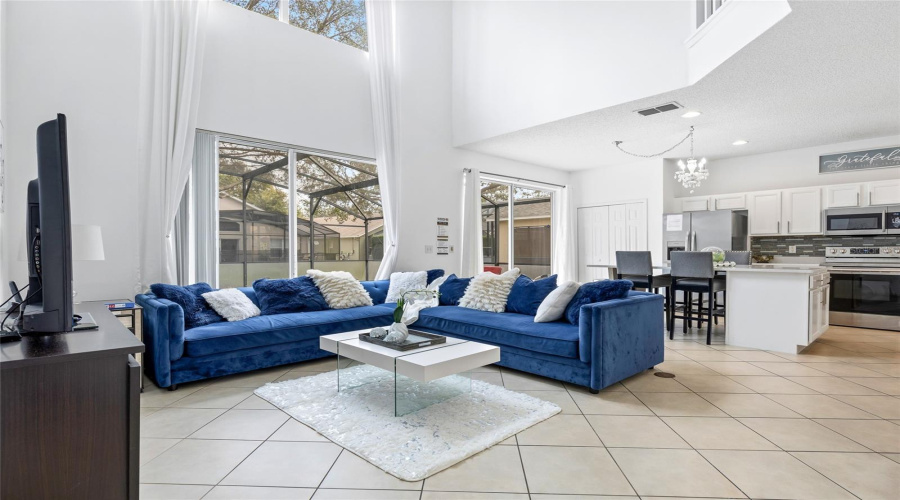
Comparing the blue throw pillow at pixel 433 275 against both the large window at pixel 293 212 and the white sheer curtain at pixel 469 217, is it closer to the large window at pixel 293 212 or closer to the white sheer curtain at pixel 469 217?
the large window at pixel 293 212

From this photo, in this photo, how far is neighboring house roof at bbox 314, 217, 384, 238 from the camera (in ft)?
17.6

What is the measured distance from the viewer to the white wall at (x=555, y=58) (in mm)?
4219

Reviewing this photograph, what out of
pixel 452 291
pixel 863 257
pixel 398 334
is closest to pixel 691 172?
pixel 863 257

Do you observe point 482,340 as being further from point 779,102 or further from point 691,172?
point 779,102

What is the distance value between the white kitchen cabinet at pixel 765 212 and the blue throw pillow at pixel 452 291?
4734 mm

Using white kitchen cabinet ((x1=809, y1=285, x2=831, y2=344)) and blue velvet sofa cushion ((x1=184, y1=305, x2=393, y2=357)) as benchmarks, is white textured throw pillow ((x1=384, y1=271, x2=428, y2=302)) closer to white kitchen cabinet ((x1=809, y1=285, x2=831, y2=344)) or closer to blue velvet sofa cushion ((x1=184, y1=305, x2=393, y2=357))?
blue velvet sofa cushion ((x1=184, y1=305, x2=393, y2=357))

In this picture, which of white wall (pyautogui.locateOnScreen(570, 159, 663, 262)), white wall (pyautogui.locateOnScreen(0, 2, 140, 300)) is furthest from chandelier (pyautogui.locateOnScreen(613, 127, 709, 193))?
white wall (pyautogui.locateOnScreen(0, 2, 140, 300))

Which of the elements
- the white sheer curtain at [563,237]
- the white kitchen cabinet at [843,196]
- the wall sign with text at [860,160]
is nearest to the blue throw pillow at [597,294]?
the white kitchen cabinet at [843,196]

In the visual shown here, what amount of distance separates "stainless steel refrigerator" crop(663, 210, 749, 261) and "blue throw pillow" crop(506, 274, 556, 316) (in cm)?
364

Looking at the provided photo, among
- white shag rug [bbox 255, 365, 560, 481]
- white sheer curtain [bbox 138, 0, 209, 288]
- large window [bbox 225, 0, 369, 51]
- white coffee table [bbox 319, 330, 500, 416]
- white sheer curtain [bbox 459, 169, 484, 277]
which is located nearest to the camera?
white shag rug [bbox 255, 365, 560, 481]

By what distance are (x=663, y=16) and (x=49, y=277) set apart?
4.91 meters

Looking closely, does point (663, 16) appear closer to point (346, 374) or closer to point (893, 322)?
point (346, 374)

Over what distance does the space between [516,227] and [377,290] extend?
344 cm

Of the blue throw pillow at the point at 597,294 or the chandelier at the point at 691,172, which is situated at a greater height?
the chandelier at the point at 691,172
